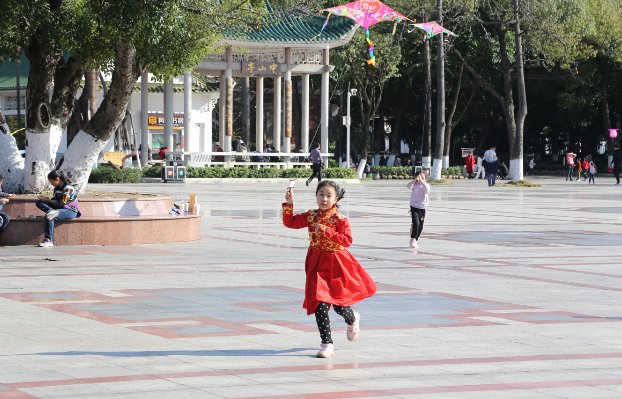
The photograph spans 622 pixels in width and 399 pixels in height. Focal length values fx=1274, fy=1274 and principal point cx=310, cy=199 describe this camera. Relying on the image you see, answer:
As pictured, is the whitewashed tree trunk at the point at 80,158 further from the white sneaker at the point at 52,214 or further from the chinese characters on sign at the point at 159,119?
the chinese characters on sign at the point at 159,119

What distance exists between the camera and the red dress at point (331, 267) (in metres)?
10.2

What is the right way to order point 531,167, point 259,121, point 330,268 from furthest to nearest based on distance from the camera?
point 531,167
point 259,121
point 330,268

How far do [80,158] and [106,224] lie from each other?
69.2 inches

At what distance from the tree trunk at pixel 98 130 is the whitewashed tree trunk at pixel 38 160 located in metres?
0.35

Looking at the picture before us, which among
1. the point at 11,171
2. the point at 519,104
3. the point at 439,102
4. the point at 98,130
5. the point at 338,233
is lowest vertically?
the point at 338,233

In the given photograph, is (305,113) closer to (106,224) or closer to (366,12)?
(366,12)

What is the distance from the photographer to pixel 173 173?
1881 inches

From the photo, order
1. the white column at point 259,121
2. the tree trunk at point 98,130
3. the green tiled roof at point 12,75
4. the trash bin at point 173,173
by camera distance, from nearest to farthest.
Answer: the tree trunk at point 98,130
the trash bin at point 173,173
the white column at point 259,121
the green tiled roof at point 12,75

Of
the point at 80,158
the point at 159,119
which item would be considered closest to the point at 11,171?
the point at 80,158

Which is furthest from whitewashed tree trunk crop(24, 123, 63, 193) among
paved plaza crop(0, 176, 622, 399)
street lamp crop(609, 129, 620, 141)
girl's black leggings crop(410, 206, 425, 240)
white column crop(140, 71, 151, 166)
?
street lamp crop(609, 129, 620, 141)

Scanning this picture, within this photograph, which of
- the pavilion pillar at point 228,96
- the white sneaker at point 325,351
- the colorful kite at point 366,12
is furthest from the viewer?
the pavilion pillar at point 228,96

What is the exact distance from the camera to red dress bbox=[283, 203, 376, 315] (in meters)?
10.2

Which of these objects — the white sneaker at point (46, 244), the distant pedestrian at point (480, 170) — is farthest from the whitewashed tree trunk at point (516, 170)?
the white sneaker at point (46, 244)

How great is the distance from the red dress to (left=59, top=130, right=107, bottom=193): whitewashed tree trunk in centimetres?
1170
